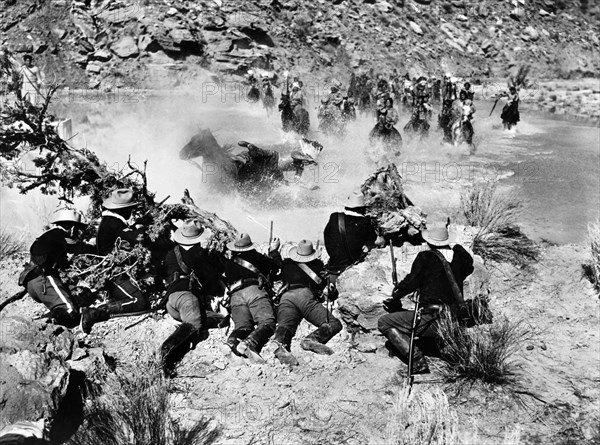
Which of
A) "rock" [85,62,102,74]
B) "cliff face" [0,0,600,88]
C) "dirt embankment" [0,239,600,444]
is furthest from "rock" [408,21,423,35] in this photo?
"dirt embankment" [0,239,600,444]

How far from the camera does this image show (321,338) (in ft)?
18.2

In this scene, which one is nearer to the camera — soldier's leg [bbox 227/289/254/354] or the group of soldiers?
the group of soldiers

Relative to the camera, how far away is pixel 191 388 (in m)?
4.93

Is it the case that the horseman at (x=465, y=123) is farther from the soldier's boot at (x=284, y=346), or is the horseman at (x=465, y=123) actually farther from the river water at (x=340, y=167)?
the soldier's boot at (x=284, y=346)

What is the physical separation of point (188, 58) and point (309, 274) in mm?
17988

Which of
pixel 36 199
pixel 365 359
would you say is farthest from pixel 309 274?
pixel 36 199

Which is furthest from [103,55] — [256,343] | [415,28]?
[256,343]

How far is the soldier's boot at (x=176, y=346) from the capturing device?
16.6ft

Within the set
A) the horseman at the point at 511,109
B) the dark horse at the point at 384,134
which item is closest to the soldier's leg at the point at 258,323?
the dark horse at the point at 384,134

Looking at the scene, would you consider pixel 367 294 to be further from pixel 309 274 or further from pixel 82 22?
pixel 82 22

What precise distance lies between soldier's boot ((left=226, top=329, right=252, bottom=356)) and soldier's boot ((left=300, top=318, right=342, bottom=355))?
61cm

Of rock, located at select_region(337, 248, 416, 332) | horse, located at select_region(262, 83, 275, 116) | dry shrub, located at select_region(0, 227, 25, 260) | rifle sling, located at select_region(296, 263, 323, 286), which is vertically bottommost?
horse, located at select_region(262, 83, 275, 116)

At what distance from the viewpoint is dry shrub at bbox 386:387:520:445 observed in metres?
3.68

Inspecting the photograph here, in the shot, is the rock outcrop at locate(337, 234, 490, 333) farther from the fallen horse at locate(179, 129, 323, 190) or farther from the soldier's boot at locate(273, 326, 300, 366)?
the fallen horse at locate(179, 129, 323, 190)
